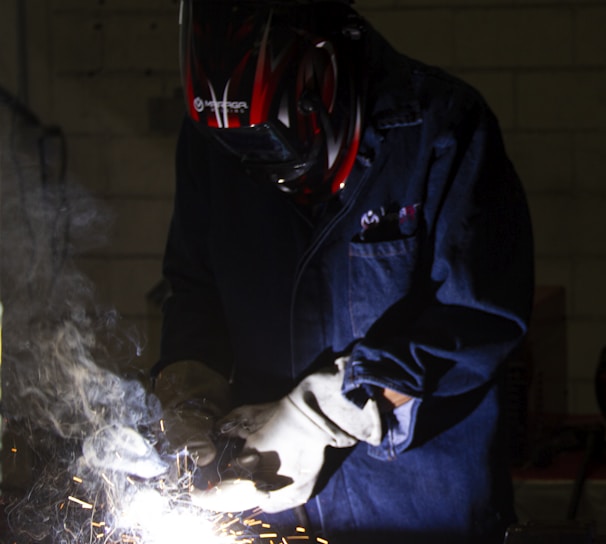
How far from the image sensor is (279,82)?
152 centimetres

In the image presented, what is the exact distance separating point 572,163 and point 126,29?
170 cm

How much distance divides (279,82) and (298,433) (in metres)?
0.64

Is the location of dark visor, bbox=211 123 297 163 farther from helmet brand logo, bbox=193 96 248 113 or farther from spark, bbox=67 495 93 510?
spark, bbox=67 495 93 510

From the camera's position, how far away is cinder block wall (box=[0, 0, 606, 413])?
3.06 metres

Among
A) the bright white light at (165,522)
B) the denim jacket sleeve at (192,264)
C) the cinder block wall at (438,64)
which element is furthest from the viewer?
the cinder block wall at (438,64)

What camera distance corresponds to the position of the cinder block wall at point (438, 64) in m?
3.06

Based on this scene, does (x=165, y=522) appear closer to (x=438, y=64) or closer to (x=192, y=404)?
(x=192, y=404)

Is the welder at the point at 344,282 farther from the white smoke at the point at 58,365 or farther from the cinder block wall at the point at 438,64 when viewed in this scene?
the cinder block wall at the point at 438,64

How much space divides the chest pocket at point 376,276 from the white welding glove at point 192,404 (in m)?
0.30

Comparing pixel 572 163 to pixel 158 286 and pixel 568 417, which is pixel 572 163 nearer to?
pixel 568 417

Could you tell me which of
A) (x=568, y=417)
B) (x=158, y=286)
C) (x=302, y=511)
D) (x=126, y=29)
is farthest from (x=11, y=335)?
(x=568, y=417)

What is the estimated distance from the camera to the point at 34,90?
10.6 feet

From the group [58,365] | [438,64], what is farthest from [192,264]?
[438,64]

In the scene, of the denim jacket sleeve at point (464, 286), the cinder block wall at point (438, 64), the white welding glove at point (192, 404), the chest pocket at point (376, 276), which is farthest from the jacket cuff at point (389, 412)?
the cinder block wall at point (438, 64)
